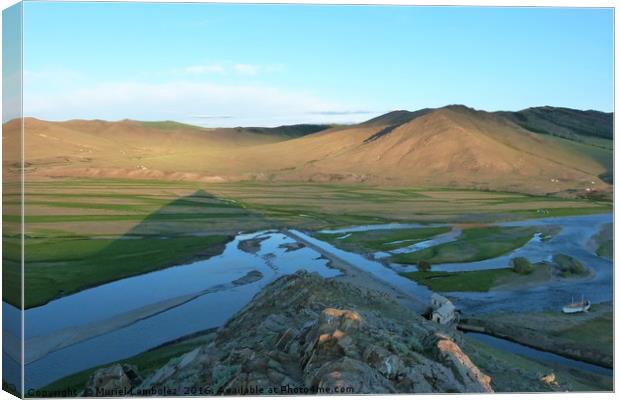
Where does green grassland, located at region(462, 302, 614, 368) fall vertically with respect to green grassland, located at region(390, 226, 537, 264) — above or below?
below

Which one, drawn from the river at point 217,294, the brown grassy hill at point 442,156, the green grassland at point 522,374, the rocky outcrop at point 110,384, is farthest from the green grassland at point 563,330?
the rocky outcrop at point 110,384

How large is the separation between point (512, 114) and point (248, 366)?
1101cm

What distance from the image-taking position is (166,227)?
19047 mm

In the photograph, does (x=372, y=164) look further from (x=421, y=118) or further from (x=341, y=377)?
(x=341, y=377)

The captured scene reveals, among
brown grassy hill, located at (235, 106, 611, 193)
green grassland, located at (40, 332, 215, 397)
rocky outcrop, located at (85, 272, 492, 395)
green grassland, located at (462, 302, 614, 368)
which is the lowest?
green grassland, located at (40, 332, 215, 397)

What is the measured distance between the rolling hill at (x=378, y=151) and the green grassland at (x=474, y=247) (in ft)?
9.49

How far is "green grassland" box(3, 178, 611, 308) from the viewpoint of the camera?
1709 centimetres

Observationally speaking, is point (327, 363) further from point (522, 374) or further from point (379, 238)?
point (379, 238)

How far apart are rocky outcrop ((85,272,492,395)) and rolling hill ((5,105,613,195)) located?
274 inches

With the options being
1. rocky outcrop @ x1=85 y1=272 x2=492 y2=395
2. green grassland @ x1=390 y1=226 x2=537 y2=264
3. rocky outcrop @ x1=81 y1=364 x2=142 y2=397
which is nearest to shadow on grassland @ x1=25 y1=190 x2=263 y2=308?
rocky outcrop @ x1=81 y1=364 x2=142 y2=397

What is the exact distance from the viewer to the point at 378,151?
19.2 m

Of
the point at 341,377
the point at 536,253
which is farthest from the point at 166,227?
the point at 536,253

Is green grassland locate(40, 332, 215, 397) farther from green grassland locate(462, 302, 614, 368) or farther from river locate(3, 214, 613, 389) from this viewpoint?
green grassland locate(462, 302, 614, 368)

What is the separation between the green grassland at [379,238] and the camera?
2095 cm
